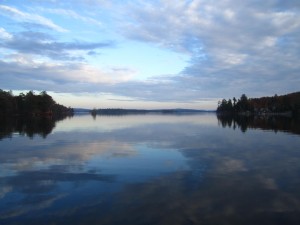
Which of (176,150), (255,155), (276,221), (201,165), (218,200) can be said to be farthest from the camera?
(176,150)

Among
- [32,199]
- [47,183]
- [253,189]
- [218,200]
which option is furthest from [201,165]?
[32,199]

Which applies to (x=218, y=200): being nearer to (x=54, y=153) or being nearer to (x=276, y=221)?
(x=276, y=221)

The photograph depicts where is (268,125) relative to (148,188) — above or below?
above

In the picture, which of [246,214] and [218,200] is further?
[218,200]

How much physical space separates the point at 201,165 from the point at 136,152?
24.9ft

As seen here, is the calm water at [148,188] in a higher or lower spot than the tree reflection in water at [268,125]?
lower

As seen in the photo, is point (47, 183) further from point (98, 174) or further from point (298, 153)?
point (298, 153)

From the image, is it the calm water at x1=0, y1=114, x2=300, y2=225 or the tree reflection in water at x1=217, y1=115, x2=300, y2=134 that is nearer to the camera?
the calm water at x1=0, y1=114, x2=300, y2=225

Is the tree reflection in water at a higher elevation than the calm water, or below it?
higher

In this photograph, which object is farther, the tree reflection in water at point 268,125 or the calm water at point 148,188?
the tree reflection in water at point 268,125

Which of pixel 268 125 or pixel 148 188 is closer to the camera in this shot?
pixel 148 188

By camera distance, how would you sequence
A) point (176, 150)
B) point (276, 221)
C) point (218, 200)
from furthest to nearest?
point (176, 150) → point (218, 200) → point (276, 221)

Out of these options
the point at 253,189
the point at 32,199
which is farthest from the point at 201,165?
the point at 32,199

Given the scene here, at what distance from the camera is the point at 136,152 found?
94.9 ft
